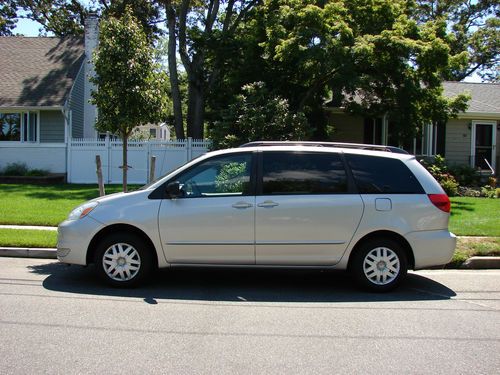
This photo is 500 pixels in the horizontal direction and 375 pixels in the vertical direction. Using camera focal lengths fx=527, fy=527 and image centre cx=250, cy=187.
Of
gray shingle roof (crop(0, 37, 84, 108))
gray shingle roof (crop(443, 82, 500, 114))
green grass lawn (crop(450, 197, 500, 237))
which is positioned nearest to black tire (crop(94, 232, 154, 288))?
green grass lawn (crop(450, 197, 500, 237))

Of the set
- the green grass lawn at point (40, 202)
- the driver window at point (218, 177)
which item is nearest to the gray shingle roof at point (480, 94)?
the green grass lawn at point (40, 202)

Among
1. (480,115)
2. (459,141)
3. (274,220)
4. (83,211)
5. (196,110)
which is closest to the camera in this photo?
(274,220)

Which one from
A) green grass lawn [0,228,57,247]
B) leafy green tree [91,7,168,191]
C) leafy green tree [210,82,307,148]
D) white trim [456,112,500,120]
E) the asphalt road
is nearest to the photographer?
the asphalt road

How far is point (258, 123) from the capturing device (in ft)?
51.7

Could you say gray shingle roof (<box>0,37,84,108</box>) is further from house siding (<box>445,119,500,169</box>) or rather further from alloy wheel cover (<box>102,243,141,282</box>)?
house siding (<box>445,119,500,169</box>)

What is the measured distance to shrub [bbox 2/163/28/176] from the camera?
69.1ft

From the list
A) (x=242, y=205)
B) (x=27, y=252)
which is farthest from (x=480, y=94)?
(x=27, y=252)

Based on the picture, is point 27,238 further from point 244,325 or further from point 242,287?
point 244,325

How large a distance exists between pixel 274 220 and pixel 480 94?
841 inches

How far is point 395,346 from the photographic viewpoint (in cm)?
481

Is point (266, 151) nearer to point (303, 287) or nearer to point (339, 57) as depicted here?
point (303, 287)

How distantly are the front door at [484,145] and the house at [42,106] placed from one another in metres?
16.4

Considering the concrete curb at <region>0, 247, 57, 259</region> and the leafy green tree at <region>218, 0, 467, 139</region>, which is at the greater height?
the leafy green tree at <region>218, 0, 467, 139</region>

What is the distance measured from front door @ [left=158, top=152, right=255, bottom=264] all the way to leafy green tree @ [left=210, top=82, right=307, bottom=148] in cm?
926
